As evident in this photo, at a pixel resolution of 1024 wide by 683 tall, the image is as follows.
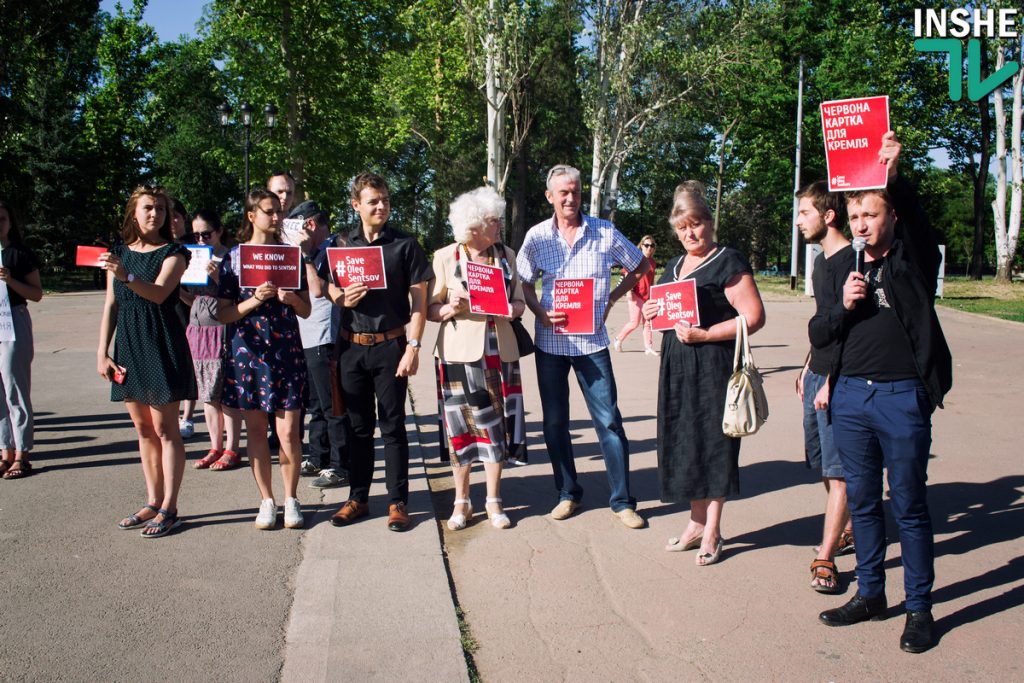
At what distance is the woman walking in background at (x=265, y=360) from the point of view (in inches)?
202

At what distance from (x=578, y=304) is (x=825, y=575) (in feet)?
6.92

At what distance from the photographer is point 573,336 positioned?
5.47 meters

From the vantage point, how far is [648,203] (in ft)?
211

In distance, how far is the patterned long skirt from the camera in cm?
530

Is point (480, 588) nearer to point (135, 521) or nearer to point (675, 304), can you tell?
point (675, 304)

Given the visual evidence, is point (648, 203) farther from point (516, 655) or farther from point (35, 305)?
point (516, 655)

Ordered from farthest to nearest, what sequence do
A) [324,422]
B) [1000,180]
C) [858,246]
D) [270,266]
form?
[1000,180], [324,422], [270,266], [858,246]

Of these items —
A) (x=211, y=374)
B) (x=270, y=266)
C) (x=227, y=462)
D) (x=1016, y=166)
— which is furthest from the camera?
(x=1016, y=166)

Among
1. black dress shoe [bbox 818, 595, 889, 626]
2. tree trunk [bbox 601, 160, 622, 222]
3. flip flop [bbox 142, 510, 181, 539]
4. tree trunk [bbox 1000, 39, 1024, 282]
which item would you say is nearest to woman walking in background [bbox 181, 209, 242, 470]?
flip flop [bbox 142, 510, 181, 539]

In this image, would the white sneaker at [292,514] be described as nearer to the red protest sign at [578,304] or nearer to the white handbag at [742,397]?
the red protest sign at [578,304]

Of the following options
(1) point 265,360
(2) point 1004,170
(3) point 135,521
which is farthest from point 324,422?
(2) point 1004,170

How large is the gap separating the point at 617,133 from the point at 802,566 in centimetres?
2801

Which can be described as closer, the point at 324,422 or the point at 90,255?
the point at 90,255

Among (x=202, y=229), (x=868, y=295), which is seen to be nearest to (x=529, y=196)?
(x=202, y=229)
